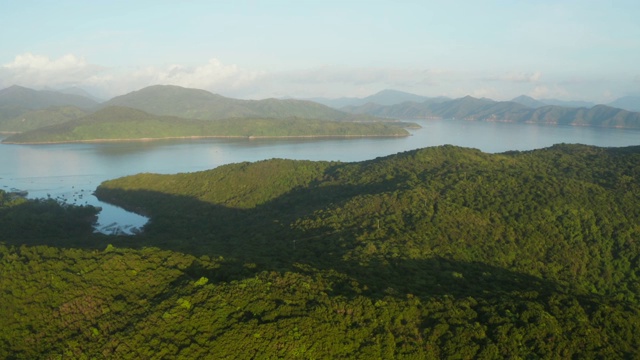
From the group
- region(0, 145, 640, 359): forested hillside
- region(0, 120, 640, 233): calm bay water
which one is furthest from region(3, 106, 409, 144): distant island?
region(0, 145, 640, 359): forested hillside

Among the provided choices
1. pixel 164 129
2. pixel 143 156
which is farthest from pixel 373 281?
pixel 164 129

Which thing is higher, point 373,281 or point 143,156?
point 143,156

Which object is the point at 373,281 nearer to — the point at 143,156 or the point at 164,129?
the point at 143,156

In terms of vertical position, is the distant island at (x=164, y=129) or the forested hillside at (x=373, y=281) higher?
the distant island at (x=164, y=129)

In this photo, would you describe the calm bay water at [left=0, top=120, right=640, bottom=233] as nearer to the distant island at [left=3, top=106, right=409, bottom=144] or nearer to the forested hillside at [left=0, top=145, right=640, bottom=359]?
the distant island at [left=3, top=106, right=409, bottom=144]

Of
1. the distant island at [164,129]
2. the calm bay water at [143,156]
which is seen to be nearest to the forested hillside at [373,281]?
the calm bay water at [143,156]

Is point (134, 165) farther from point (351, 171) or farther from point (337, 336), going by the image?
point (337, 336)

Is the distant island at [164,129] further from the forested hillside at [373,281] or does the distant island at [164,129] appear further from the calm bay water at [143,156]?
the forested hillside at [373,281]
